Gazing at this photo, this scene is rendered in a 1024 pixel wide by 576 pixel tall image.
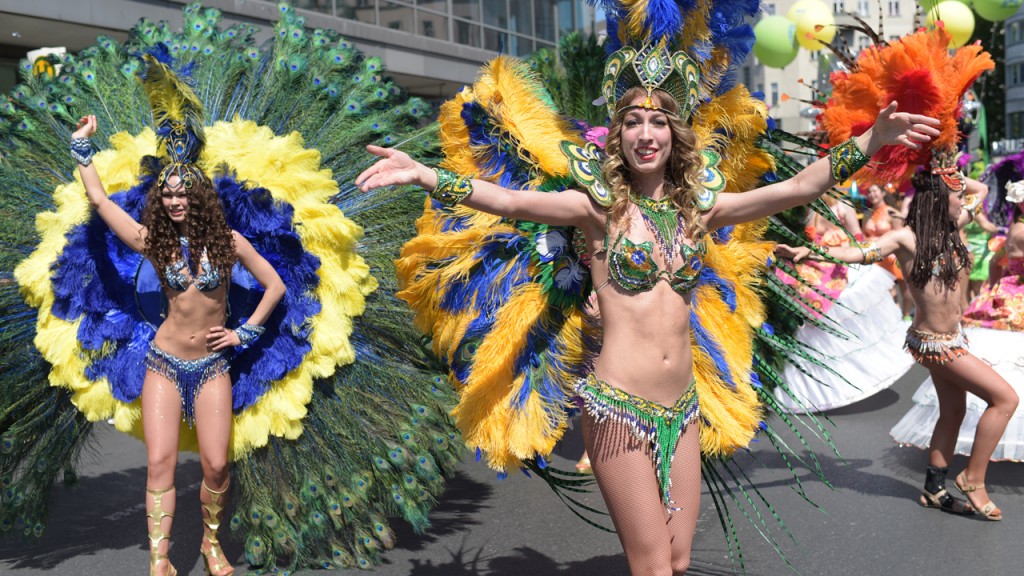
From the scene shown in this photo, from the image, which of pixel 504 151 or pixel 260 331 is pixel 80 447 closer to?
pixel 260 331

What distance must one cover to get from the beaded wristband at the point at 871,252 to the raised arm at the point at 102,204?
12.1 ft

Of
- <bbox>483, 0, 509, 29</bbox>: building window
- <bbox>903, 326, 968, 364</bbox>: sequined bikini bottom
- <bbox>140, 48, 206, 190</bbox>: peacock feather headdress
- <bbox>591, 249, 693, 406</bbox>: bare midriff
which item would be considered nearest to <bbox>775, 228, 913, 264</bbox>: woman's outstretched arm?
<bbox>903, 326, 968, 364</bbox>: sequined bikini bottom

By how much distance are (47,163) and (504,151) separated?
2.47 m

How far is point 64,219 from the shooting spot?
4707mm

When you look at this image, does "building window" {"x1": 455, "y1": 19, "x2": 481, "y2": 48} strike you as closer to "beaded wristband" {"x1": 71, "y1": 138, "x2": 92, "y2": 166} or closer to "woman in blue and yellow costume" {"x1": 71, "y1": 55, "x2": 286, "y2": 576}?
"woman in blue and yellow costume" {"x1": 71, "y1": 55, "x2": 286, "y2": 576}

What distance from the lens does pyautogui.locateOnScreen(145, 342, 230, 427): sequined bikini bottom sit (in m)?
4.39

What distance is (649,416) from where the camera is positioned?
327cm

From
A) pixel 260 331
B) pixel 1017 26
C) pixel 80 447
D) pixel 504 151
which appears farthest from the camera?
pixel 1017 26

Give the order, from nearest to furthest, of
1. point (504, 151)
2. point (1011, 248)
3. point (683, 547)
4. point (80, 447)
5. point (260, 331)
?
point (683, 547), point (504, 151), point (260, 331), point (80, 447), point (1011, 248)

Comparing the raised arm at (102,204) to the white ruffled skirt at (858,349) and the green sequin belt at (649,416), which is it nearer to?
the green sequin belt at (649,416)

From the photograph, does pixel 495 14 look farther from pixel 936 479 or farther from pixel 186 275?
pixel 186 275

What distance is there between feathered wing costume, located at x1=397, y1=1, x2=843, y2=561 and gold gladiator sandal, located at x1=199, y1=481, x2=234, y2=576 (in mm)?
1317

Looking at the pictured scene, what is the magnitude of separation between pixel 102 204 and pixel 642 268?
2.55 meters

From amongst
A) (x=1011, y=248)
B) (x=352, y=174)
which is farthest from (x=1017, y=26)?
(x=352, y=174)
